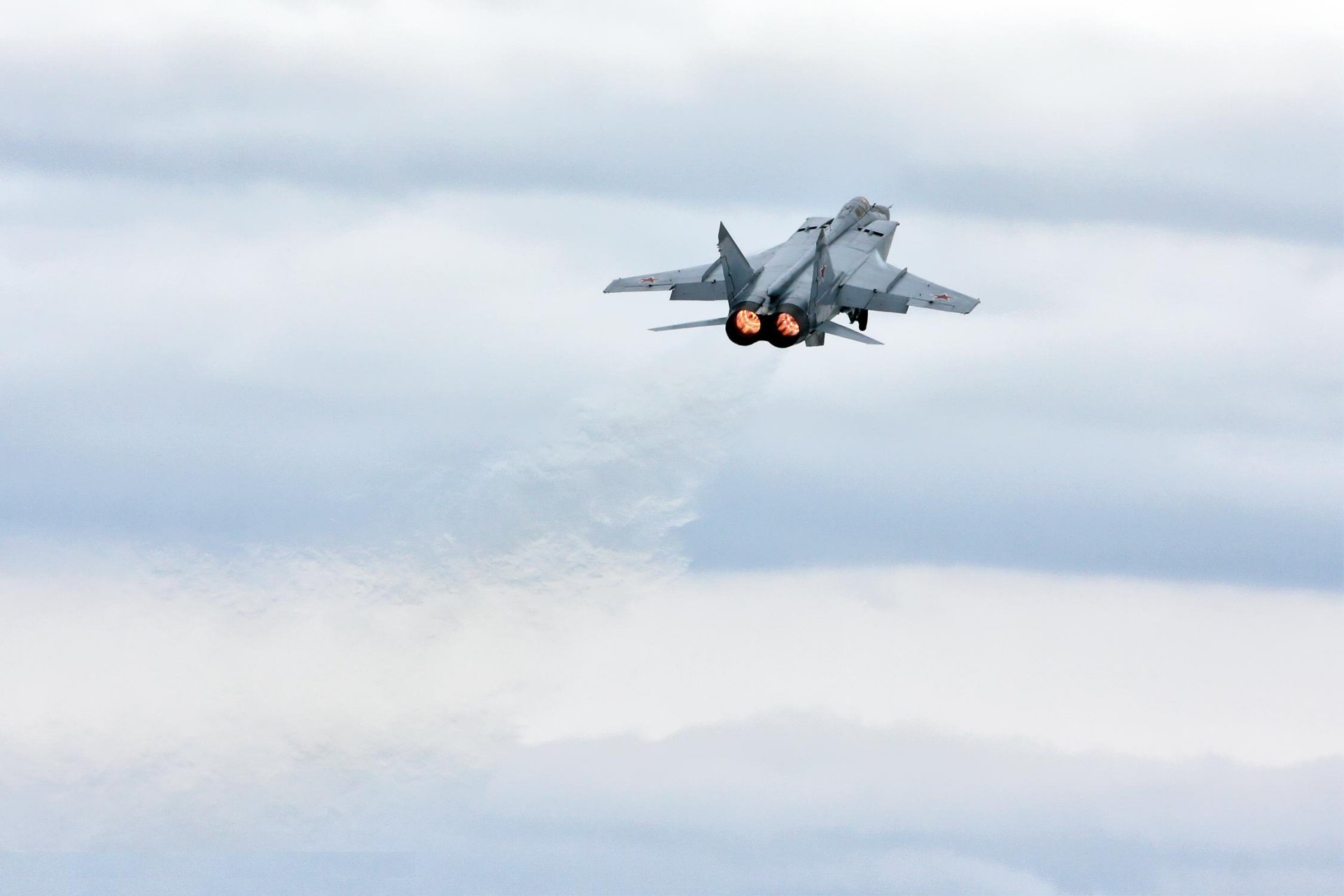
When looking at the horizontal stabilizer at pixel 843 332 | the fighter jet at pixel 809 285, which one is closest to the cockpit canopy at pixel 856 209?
the fighter jet at pixel 809 285

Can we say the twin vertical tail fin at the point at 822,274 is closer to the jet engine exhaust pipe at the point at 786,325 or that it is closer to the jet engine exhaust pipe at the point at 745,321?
→ the jet engine exhaust pipe at the point at 786,325

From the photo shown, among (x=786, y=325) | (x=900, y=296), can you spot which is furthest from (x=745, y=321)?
(x=900, y=296)

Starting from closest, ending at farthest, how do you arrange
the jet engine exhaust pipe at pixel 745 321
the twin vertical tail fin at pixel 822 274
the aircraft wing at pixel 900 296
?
the jet engine exhaust pipe at pixel 745 321, the twin vertical tail fin at pixel 822 274, the aircraft wing at pixel 900 296

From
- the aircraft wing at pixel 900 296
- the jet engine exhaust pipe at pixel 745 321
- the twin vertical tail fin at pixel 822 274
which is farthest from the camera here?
the aircraft wing at pixel 900 296

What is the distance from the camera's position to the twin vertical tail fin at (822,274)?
244 ft

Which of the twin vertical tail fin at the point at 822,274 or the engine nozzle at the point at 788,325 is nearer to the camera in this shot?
the engine nozzle at the point at 788,325

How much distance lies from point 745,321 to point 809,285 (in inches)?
133

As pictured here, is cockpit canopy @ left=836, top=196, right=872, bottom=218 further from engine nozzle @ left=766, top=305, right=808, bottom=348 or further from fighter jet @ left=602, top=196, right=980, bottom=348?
engine nozzle @ left=766, top=305, right=808, bottom=348

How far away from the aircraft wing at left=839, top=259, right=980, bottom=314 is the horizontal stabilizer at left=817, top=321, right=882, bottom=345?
2.20m

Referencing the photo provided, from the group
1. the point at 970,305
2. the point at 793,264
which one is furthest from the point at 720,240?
the point at 970,305

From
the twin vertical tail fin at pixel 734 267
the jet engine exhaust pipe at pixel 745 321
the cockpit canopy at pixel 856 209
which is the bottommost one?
the jet engine exhaust pipe at pixel 745 321

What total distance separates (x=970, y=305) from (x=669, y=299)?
446 inches

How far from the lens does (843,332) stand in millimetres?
74625

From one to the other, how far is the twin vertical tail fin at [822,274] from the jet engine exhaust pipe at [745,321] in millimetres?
2454
